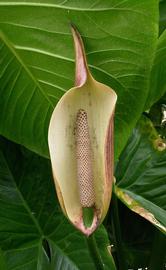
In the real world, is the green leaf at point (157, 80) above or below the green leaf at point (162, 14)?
below

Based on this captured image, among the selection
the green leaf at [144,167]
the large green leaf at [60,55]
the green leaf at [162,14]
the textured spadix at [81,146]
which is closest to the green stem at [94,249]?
the textured spadix at [81,146]

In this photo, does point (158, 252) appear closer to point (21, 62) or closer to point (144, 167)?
point (144, 167)

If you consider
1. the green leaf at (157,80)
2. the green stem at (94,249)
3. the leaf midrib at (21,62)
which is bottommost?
the green stem at (94,249)

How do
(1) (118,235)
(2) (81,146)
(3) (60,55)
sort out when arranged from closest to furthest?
(2) (81,146) < (3) (60,55) < (1) (118,235)

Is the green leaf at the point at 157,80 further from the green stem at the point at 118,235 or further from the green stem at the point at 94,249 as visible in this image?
the green stem at the point at 94,249

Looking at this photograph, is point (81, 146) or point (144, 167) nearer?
point (81, 146)

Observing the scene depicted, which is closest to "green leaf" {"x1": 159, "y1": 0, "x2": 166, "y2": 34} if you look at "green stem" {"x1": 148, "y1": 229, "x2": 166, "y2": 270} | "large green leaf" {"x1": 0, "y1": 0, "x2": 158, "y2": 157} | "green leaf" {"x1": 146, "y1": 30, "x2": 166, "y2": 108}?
"green leaf" {"x1": 146, "y1": 30, "x2": 166, "y2": 108}

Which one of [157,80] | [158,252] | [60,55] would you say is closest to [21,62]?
[60,55]
